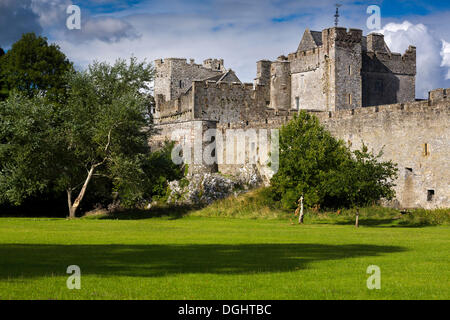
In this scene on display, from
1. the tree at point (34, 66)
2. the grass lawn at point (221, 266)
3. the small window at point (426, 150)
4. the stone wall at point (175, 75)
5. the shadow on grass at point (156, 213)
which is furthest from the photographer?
the stone wall at point (175, 75)

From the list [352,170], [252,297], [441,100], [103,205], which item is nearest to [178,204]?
[103,205]

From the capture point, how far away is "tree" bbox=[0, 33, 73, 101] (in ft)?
159

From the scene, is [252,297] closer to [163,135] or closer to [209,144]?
[209,144]

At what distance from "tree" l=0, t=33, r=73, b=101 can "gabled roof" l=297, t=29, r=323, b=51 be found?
978 inches

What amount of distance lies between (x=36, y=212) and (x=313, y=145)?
19.2m

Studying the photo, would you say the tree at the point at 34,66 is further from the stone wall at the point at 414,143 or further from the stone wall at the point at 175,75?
the stone wall at the point at 175,75

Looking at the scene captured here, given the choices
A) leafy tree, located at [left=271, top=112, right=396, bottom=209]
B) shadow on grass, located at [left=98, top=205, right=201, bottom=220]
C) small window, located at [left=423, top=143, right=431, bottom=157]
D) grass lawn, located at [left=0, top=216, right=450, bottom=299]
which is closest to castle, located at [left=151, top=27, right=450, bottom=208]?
small window, located at [left=423, top=143, right=431, bottom=157]

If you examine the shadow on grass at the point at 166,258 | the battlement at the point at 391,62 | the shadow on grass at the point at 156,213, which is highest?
the battlement at the point at 391,62

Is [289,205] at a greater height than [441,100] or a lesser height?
lesser

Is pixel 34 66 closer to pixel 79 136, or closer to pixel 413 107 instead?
pixel 79 136

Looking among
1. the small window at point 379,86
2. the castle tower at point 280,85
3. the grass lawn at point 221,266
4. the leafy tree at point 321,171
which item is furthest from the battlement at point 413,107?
the small window at point 379,86

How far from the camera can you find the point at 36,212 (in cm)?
4456

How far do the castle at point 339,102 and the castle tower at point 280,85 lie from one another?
96 mm

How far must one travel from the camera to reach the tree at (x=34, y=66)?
159 feet
